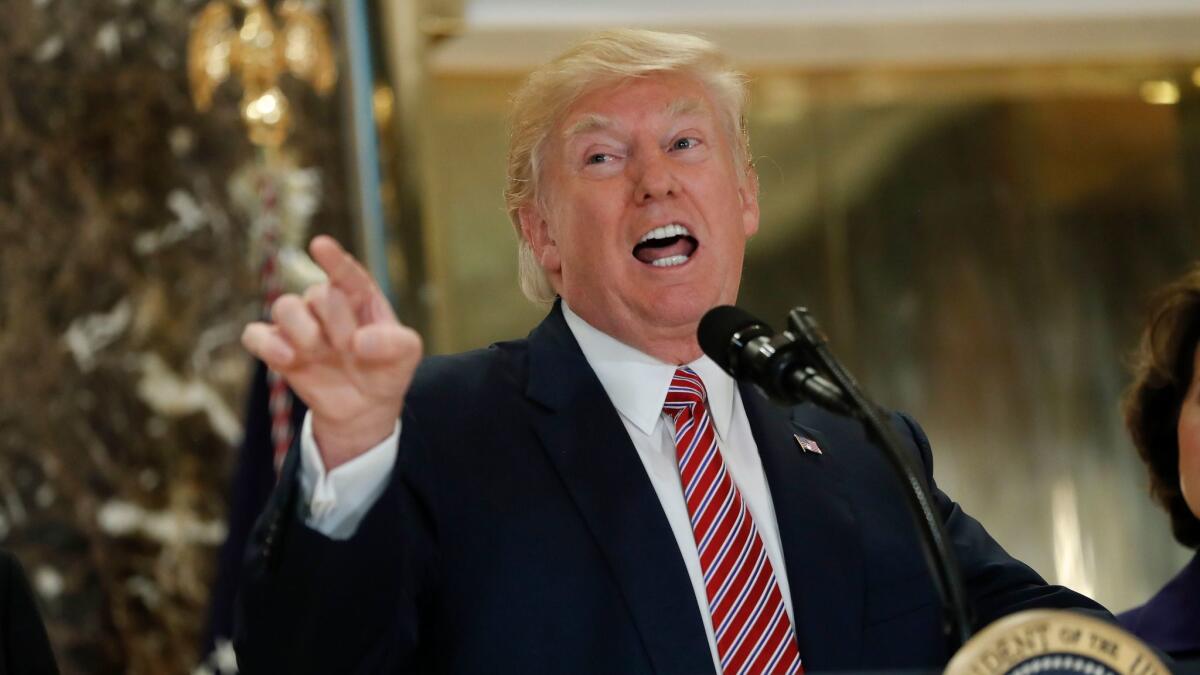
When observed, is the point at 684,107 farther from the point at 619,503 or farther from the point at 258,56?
the point at 258,56

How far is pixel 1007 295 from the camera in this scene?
613cm

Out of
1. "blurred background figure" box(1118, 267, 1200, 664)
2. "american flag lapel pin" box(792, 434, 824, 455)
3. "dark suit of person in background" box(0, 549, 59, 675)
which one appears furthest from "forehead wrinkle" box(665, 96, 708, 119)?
"dark suit of person in background" box(0, 549, 59, 675)

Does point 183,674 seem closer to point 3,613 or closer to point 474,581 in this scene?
point 3,613

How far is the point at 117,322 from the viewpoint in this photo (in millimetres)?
4402

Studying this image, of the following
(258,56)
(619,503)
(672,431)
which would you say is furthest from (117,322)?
(619,503)

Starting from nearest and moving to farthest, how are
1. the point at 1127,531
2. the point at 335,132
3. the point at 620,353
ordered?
the point at 620,353
the point at 335,132
the point at 1127,531

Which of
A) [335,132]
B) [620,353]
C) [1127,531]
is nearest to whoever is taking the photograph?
[620,353]

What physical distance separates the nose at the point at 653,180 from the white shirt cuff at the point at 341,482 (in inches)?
29.3

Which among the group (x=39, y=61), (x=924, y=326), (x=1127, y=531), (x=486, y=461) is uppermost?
(x=39, y=61)

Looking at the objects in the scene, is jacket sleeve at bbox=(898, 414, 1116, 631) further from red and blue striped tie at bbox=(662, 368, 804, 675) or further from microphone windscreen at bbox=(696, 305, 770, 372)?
microphone windscreen at bbox=(696, 305, 770, 372)

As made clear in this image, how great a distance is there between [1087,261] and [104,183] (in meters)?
3.79

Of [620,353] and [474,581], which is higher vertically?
[620,353]

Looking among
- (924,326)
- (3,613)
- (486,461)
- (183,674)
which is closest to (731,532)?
(486,461)

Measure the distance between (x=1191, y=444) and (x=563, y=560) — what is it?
1.38 meters
